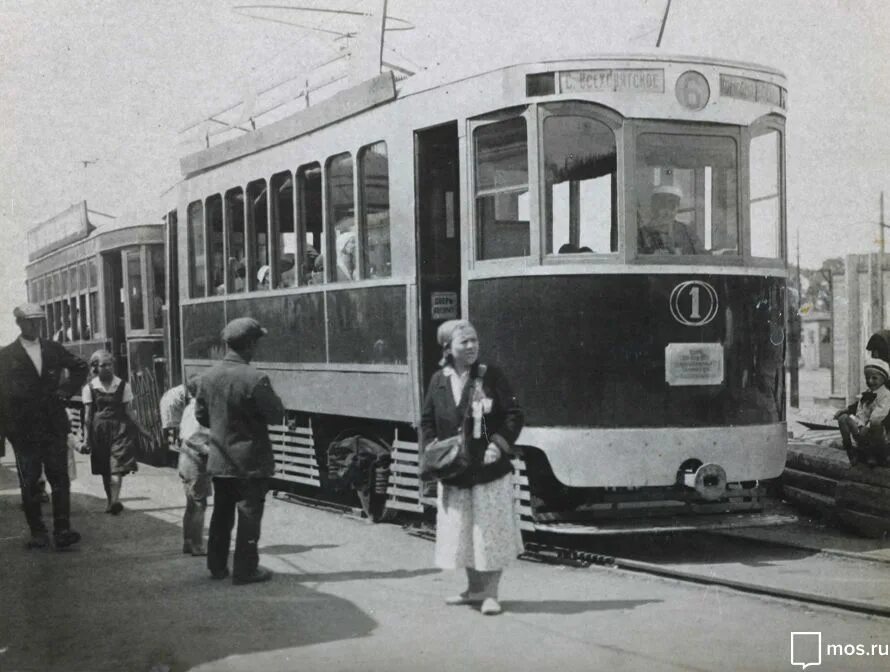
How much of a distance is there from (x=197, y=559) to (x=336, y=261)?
2899mm

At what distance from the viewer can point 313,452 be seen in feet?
34.5

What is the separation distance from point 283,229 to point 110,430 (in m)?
2.43

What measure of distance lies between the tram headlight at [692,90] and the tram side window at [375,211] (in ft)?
7.95

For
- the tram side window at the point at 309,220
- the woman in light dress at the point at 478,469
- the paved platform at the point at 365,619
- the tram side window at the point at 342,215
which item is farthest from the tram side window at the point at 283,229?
the woman in light dress at the point at 478,469

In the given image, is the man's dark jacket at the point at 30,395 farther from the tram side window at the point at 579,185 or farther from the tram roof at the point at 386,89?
the tram side window at the point at 579,185

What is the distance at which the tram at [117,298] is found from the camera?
14.9 metres

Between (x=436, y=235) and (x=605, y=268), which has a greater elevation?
(x=436, y=235)

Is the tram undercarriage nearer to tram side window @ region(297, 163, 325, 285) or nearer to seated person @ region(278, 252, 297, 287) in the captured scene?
tram side window @ region(297, 163, 325, 285)

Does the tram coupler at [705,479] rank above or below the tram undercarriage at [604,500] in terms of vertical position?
above

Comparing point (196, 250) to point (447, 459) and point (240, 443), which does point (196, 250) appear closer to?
point (240, 443)

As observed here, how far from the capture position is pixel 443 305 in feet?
28.8

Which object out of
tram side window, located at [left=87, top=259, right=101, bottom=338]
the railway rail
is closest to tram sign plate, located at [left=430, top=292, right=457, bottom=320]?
the railway rail

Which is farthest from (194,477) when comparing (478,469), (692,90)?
(692,90)

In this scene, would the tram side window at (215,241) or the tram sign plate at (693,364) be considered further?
the tram side window at (215,241)
